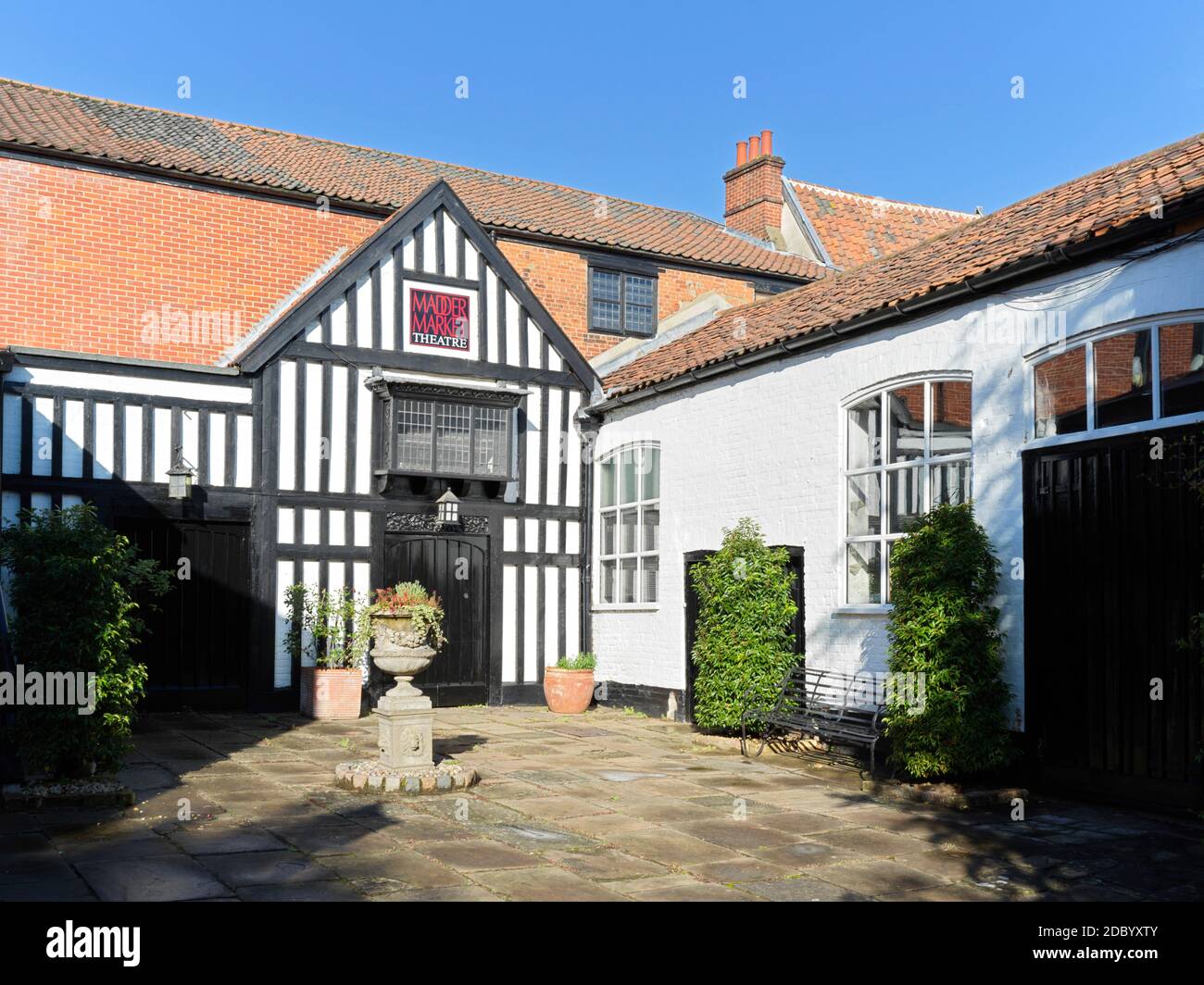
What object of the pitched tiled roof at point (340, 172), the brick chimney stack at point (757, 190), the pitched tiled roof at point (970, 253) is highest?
the brick chimney stack at point (757, 190)

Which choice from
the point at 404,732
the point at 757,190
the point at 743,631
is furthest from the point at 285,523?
the point at 757,190

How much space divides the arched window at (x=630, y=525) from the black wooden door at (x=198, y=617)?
14.8 feet

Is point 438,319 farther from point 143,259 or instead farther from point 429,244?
point 143,259

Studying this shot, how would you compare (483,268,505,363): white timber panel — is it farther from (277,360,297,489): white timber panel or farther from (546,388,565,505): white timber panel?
(277,360,297,489): white timber panel

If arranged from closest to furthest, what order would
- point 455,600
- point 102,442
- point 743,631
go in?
point 743,631 < point 102,442 < point 455,600

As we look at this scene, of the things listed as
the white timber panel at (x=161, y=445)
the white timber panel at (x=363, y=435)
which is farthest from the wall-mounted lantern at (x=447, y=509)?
the white timber panel at (x=161, y=445)

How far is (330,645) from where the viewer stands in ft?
43.0

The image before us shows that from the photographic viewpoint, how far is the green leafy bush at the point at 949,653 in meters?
8.22

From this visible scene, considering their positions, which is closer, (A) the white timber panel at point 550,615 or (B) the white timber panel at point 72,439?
(B) the white timber panel at point 72,439

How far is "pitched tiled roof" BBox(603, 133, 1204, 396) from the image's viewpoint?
8.22 m

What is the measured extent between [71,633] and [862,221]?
58.5 feet

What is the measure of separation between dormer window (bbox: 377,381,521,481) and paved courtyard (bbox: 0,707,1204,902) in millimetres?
4621

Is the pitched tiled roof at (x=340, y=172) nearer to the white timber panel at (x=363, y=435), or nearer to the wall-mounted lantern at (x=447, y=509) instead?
the white timber panel at (x=363, y=435)
